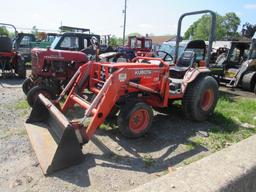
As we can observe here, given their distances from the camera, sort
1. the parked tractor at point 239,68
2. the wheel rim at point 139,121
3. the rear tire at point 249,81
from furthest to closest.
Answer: the parked tractor at point 239,68
the rear tire at point 249,81
the wheel rim at point 139,121

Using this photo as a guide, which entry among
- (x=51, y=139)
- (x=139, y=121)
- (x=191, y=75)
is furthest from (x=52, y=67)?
(x=191, y=75)

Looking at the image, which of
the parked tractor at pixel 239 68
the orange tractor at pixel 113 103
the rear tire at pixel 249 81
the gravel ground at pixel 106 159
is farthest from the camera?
the parked tractor at pixel 239 68

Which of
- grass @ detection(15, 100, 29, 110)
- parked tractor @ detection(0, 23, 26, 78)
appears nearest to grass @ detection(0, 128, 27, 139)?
grass @ detection(15, 100, 29, 110)

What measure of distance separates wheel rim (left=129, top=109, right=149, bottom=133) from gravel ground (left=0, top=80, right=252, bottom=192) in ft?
0.66

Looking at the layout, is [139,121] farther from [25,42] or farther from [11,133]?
[25,42]

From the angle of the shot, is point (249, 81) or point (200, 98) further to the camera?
point (249, 81)

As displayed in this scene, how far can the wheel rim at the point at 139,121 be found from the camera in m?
4.31

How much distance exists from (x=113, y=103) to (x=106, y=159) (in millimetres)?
849

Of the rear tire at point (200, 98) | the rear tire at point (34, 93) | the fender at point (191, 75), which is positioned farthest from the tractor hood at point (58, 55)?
the rear tire at point (200, 98)

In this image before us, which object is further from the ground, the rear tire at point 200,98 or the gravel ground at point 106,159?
the rear tire at point 200,98

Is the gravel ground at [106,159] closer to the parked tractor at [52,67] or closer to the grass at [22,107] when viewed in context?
the grass at [22,107]

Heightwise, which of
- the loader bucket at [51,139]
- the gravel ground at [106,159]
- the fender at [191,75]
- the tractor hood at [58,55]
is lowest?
the gravel ground at [106,159]

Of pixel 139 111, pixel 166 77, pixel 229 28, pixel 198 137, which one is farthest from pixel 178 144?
pixel 229 28

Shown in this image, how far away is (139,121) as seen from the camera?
445 centimetres
